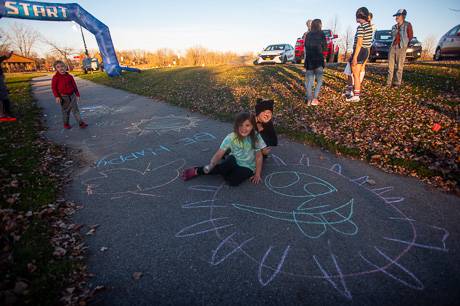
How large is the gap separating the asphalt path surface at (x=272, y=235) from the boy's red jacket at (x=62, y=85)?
11.1ft

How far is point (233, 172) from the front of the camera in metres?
4.00

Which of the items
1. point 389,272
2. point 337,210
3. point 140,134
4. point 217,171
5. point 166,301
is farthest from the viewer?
point 140,134

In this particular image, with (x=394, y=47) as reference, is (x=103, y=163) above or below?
below

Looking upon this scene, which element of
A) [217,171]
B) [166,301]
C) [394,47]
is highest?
[394,47]

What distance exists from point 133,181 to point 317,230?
10.1ft

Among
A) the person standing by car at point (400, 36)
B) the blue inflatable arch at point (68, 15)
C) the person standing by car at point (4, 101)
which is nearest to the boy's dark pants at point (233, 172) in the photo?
the person standing by car at point (400, 36)

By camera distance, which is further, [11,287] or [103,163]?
[103,163]

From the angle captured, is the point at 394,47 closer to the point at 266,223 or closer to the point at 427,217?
the point at 427,217

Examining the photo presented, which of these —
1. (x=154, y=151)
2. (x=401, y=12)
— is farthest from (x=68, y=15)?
(x=401, y=12)

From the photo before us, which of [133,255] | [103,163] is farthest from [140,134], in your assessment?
[133,255]

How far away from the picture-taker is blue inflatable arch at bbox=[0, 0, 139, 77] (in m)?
15.1

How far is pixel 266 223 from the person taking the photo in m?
3.12

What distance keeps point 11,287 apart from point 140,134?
16.4 feet

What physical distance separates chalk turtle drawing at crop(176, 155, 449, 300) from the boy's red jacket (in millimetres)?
5767
